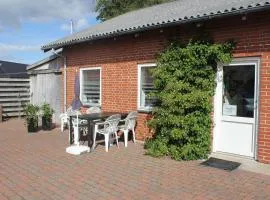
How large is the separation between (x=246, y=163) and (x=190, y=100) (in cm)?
178

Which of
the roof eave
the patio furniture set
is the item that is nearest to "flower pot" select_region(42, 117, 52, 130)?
the roof eave

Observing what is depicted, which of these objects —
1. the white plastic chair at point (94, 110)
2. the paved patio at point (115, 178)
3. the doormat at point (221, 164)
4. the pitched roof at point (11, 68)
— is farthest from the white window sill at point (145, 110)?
the pitched roof at point (11, 68)

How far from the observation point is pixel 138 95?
10.7m

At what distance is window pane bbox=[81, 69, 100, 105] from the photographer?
1253 centimetres

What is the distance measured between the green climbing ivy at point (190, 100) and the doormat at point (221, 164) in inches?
14.1

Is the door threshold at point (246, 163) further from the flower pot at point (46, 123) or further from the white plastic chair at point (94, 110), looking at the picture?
the flower pot at point (46, 123)

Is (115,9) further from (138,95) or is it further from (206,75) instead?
(206,75)

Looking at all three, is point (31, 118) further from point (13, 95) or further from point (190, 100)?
point (190, 100)

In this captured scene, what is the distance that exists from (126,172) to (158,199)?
1613 mm

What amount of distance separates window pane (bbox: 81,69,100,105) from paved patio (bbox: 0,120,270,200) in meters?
3.52

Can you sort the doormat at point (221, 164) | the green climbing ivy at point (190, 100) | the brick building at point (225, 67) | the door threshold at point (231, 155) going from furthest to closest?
1. the green climbing ivy at point (190, 100)
2. the door threshold at point (231, 155)
3. the brick building at point (225, 67)
4. the doormat at point (221, 164)

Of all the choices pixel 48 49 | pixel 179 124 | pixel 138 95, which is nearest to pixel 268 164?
pixel 179 124

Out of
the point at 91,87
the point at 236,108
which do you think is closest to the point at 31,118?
the point at 91,87

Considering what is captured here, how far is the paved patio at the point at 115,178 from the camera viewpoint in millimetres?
5953
